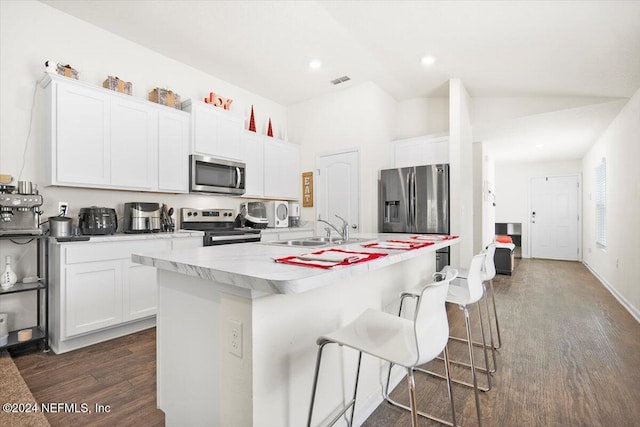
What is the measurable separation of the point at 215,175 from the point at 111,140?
113cm

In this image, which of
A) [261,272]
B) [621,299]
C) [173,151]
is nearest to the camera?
[261,272]

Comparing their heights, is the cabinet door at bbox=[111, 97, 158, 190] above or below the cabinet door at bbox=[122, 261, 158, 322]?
above

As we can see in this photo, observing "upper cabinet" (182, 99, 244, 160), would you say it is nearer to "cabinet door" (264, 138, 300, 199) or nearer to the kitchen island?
"cabinet door" (264, 138, 300, 199)

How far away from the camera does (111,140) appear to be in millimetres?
2934

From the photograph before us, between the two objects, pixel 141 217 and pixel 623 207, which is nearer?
pixel 141 217

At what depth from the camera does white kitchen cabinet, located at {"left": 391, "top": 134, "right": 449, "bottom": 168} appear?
4199 mm

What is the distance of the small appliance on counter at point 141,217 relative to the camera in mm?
3057

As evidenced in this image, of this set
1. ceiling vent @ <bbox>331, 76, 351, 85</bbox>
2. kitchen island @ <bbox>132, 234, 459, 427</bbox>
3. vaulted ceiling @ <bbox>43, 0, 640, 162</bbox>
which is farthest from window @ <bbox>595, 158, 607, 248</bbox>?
kitchen island @ <bbox>132, 234, 459, 427</bbox>

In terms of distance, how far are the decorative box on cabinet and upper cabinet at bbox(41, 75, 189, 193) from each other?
509mm

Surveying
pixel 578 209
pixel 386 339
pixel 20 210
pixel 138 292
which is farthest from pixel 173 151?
pixel 578 209

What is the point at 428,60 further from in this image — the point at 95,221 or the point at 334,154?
the point at 95,221

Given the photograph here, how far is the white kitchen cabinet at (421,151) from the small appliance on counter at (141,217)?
3171mm

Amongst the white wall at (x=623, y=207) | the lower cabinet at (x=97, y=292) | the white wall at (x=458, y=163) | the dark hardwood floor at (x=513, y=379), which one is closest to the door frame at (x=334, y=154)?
the white wall at (x=458, y=163)

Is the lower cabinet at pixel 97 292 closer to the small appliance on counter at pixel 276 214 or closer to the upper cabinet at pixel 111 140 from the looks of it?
the upper cabinet at pixel 111 140
